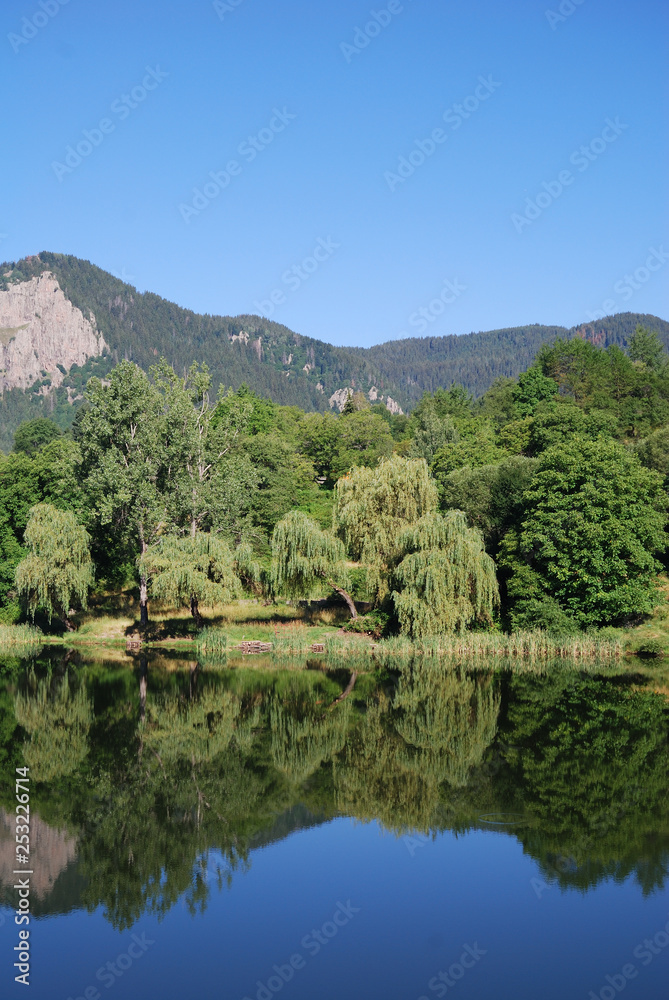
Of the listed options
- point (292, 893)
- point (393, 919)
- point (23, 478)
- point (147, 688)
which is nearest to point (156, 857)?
point (292, 893)

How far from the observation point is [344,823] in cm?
1655

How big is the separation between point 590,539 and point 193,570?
58.0 ft

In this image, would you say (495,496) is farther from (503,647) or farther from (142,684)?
(142,684)

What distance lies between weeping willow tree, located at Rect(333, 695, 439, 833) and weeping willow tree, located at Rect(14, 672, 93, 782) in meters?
6.68

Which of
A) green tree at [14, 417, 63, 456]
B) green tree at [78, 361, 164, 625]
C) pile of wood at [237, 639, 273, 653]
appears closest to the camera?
pile of wood at [237, 639, 273, 653]

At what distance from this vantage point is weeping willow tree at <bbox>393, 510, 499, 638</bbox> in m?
34.7

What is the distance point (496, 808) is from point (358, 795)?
2.91 m

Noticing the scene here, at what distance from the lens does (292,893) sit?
13773 mm

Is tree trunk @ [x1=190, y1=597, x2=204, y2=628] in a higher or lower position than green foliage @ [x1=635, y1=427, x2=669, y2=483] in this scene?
lower

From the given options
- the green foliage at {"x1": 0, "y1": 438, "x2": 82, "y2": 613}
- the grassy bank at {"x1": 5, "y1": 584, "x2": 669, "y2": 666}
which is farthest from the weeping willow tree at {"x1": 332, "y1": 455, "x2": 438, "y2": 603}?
the green foliage at {"x1": 0, "y1": 438, "x2": 82, "y2": 613}

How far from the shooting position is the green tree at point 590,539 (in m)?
35.5

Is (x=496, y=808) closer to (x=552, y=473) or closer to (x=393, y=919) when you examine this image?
(x=393, y=919)

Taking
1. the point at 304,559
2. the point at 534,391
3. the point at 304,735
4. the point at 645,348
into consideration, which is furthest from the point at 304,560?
the point at 645,348

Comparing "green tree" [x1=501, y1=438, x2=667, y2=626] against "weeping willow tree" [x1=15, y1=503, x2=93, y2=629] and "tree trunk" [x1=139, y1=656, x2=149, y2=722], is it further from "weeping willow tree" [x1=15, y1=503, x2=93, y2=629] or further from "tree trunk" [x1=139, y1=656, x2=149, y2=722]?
"weeping willow tree" [x1=15, y1=503, x2=93, y2=629]
